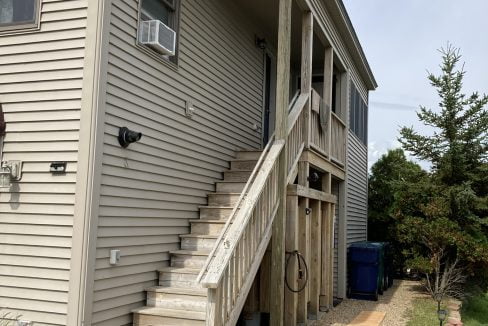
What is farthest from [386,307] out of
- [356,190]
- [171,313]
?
[171,313]

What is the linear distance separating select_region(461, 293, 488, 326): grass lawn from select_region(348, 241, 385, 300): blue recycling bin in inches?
71.7

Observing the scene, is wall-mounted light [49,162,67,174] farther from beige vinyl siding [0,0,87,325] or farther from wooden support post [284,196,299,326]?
wooden support post [284,196,299,326]

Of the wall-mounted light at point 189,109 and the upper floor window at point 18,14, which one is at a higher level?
the upper floor window at point 18,14

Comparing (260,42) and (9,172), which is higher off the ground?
(260,42)

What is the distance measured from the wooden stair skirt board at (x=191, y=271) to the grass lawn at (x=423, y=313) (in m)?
3.82

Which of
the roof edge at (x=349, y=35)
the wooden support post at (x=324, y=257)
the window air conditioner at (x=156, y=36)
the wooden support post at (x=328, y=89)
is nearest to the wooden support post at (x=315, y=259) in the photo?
the wooden support post at (x=324, y=257)

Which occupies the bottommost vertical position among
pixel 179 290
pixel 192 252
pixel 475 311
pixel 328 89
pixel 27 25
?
pixel 475 311

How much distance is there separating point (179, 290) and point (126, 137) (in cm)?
166

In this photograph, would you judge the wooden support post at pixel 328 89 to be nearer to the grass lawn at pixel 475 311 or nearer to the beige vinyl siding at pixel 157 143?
the beige vinyl siding at pixel 157 143

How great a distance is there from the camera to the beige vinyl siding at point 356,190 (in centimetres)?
1266

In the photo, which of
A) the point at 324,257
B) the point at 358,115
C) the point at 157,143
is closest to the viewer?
the point at 157,143

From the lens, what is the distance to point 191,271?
557 centimetres

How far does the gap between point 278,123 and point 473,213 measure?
691 centimetres

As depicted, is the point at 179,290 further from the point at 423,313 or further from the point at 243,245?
the point at 423,313
